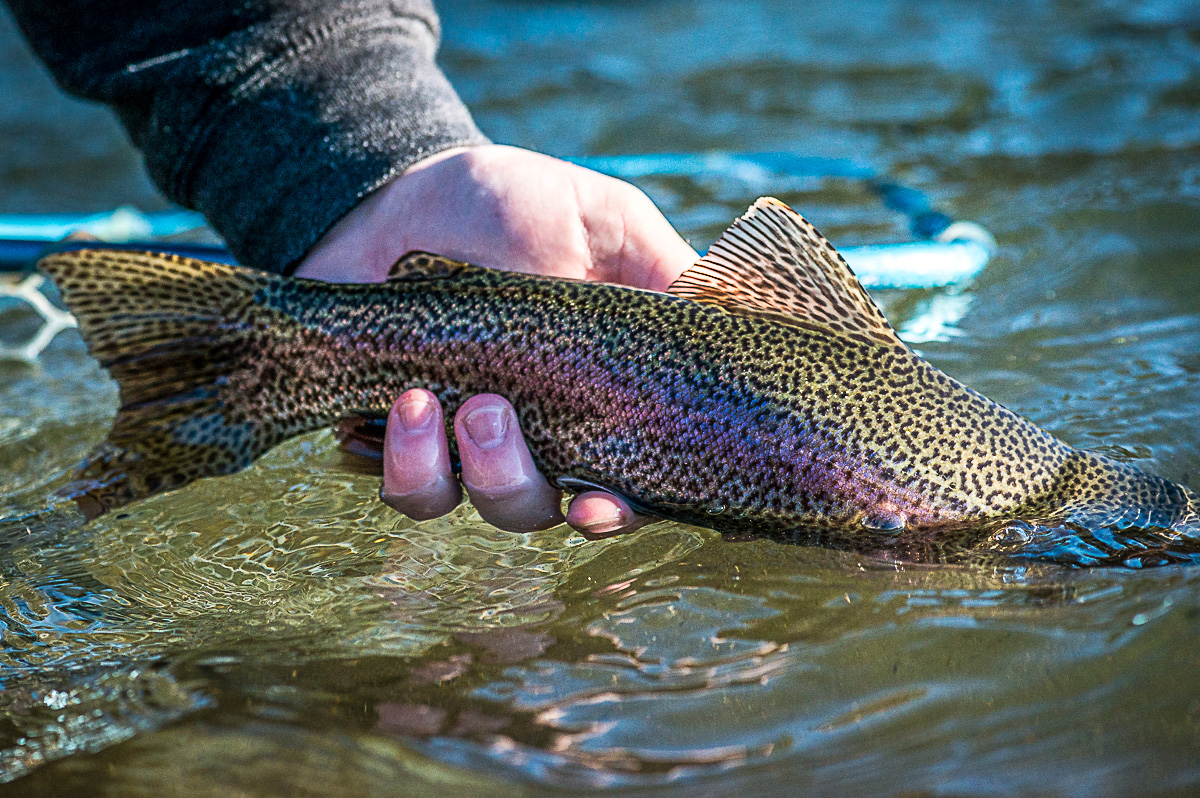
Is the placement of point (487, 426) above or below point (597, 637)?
above

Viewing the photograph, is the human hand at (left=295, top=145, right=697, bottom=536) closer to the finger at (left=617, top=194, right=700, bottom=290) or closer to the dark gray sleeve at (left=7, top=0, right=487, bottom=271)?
the finger at (left=617, top=194, right=700, bottom=290)

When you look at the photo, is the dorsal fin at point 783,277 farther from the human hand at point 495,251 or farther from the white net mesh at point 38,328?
the white net mesh at point 38,328

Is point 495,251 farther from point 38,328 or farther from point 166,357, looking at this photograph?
point 38,328

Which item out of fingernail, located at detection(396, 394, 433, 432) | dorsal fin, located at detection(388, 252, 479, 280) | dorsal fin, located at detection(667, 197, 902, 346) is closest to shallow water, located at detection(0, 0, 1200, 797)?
fingernail, located at detection(396, 394, 433, 432)

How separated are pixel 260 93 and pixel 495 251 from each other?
1.38 meters

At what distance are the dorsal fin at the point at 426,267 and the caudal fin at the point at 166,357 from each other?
404 mm

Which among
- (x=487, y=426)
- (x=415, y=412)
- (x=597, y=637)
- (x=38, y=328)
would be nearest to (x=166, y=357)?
(x=415, y=412)

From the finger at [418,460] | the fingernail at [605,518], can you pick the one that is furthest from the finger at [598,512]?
the finger at [418,460]

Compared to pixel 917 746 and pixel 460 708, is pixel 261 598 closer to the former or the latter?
pixel 460 708

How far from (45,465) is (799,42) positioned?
9511mm

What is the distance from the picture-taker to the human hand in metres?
3.34

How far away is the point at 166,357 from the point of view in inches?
134

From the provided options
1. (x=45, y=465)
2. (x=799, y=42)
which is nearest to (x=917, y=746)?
(x=45, y=465)

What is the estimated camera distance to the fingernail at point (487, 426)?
3.28 meters
